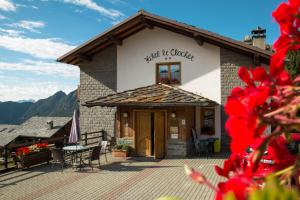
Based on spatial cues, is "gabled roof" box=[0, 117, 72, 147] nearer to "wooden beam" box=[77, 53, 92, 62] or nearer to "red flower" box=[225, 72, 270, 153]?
"wooden beam" box=[77, 53, 92, 62]

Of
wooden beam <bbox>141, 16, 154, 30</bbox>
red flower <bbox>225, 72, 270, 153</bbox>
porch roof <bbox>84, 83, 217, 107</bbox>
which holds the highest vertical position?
wooden beam <bbox>141, 16, 154, 30</bbox>

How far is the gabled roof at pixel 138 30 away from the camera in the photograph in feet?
46.1

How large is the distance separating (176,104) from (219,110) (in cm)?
272

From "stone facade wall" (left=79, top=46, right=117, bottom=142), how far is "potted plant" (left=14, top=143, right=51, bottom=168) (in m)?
3.90

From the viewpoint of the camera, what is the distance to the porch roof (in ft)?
44.4

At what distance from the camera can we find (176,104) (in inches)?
532

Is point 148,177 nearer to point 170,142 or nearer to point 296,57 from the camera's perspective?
point 170,142

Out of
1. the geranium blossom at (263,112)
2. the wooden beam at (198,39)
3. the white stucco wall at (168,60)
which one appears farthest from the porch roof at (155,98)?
the geranium blossom at (263,112)

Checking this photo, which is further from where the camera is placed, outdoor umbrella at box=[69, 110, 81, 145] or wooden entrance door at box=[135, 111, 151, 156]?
wooden entrance door at box=[135, 111, 151, 156]

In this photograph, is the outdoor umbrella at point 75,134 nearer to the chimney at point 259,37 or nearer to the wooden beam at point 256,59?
the wooden beam at point 256,59

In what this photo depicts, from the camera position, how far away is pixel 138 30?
1636cm

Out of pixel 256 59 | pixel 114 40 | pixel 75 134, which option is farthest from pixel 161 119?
pixel 256 59

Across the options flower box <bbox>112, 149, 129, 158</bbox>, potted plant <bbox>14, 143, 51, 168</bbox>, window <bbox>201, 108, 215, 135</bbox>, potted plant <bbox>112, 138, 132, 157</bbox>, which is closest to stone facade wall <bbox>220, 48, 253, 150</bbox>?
window <bbox>201, 108, 215, 135</bbox>

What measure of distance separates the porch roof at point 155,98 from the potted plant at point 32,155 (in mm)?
2815
